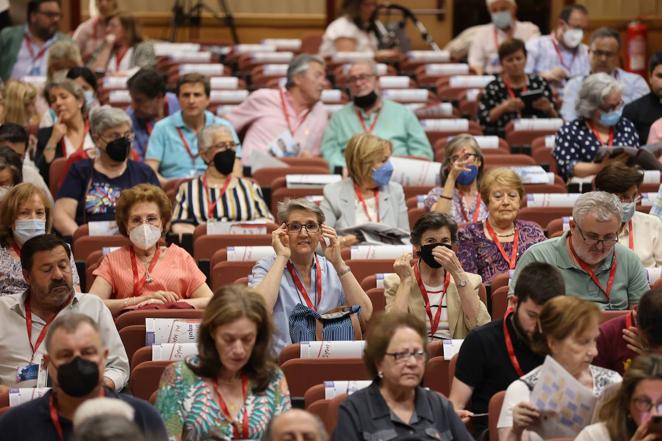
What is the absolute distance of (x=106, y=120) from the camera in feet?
21.7

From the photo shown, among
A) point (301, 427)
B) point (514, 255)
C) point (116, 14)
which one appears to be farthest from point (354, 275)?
point (116, 14)

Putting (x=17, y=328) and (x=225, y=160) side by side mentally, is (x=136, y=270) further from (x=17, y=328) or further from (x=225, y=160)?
(x=225, y=160)

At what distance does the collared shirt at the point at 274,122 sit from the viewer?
326 inches

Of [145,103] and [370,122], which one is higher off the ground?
[145,103]

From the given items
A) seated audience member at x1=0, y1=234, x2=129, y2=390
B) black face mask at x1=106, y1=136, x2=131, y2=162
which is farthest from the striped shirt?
seated audience member at x1=0, y1=234, x2=129, y2=390

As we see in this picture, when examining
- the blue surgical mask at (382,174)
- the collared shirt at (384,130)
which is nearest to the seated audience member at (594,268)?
the blue surgical mask at (382,174)

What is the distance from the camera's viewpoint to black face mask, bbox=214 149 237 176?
6598 mm

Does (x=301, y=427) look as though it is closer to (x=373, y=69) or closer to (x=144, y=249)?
(x=144, y=249)

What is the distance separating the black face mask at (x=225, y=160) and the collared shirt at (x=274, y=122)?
1.54m

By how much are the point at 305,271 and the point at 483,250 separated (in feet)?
2.85

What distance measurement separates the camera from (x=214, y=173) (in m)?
6.67

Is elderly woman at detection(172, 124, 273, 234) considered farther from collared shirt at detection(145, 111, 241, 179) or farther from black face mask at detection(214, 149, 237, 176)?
collared shirt at detection(145, 111, 241, 179)

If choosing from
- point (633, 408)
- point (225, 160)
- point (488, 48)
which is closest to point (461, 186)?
point (225, 160)

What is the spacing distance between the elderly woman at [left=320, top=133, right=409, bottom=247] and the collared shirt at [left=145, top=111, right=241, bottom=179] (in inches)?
50.6
